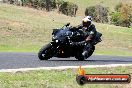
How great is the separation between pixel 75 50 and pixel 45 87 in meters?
9.40

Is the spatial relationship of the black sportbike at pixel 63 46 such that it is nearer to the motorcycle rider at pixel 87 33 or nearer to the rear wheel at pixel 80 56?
the rear wheel at pixel 80 56

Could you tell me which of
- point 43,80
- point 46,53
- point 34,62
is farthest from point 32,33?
point 43,80

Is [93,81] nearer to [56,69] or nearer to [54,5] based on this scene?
[56,69]

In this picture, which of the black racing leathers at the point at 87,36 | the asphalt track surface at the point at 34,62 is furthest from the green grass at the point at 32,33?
the asphalt track surface at the point at 34,62

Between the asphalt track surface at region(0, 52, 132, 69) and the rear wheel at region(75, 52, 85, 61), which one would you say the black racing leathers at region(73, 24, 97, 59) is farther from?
the asphalt track surface at region(0, 52, 132, 69)

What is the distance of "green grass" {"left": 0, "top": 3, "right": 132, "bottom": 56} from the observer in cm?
5197

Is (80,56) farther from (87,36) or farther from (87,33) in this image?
(87,33)

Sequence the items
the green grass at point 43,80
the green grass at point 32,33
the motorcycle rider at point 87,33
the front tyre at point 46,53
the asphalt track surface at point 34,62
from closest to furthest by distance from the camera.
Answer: the green grass at point 43,80 < the asphalt track surface at point 34,62 < the front tyre at point 46,53 < the motorcycle rider at point 87,33 < the green grass at point 32,33

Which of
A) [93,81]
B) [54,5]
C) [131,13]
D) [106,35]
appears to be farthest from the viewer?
[131,13]

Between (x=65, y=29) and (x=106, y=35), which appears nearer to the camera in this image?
(x=65, y=29)

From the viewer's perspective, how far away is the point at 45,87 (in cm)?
1138

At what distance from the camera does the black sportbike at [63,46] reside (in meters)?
19.7

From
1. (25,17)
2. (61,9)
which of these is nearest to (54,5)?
(61,9)

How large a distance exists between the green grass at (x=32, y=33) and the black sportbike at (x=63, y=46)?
2631 cm
